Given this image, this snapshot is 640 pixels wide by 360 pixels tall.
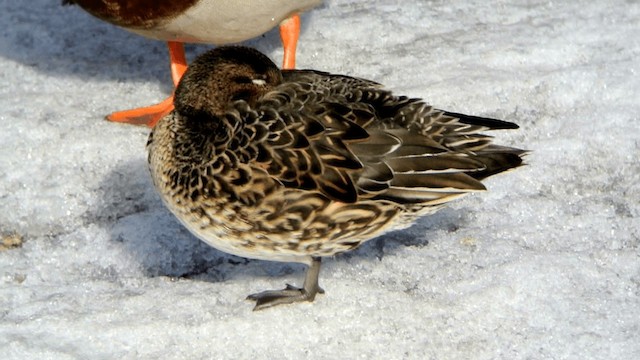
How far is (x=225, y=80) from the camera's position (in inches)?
133

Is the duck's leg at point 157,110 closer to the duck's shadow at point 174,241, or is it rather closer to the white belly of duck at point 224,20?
the white belly of duck at point 224,20

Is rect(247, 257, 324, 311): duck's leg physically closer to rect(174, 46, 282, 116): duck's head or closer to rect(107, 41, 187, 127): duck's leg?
rect(174, 46, 282, 116): duck's head

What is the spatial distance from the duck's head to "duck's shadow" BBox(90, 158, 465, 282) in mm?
657

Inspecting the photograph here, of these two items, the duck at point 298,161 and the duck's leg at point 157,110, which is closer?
the duck at point 298,161

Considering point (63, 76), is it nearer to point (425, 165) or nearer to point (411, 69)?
point (411, 69)

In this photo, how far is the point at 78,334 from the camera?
334 cm

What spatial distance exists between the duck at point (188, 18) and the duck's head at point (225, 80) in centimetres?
102

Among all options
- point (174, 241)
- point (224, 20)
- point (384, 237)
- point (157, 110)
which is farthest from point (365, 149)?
point (157, 110)

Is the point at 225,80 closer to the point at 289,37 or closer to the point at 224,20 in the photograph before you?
the point at 224,20

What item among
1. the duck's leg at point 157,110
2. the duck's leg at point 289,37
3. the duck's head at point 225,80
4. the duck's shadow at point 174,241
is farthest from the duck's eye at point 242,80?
the duck's leg at point 289,37

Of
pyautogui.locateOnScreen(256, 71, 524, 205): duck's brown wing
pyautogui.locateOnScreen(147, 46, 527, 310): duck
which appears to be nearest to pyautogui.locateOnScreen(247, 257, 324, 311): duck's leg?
pyautogui.locateOnScreen(147, 46, 527, 310): duck

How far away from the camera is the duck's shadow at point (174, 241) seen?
12.6 ft

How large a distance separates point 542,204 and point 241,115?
136cm

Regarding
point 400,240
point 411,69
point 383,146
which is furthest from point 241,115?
point 411,69
